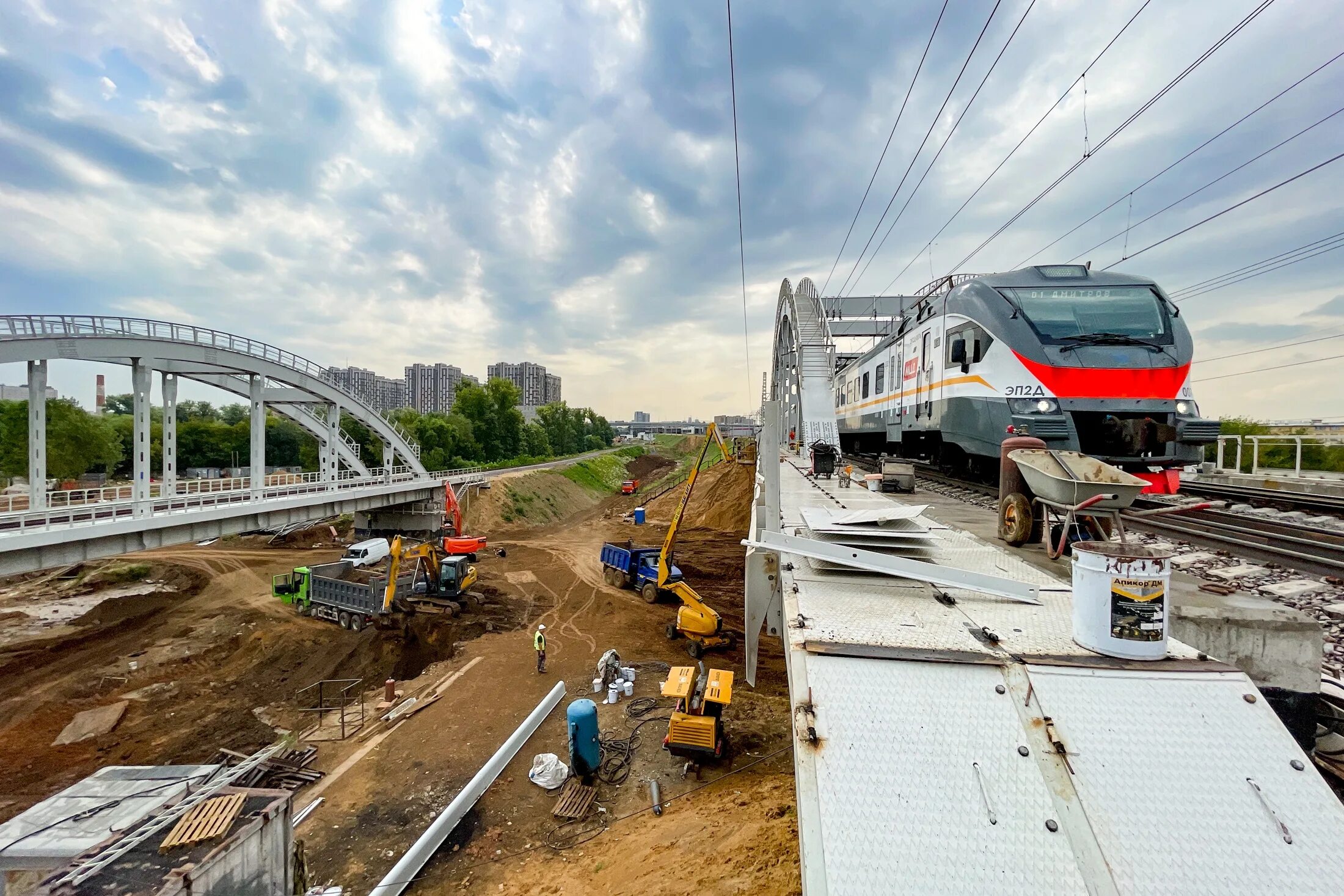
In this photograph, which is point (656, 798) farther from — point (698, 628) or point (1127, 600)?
point (1127, 600)

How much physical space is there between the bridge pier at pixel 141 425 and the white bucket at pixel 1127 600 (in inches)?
933

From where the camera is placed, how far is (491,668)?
1377 cm

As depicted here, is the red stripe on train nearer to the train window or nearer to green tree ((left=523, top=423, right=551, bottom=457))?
the train window

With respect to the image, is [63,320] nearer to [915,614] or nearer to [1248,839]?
[915,614]

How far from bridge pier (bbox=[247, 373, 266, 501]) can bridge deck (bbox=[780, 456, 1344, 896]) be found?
25071 millimetres

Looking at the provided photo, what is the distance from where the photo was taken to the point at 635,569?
1952 cm

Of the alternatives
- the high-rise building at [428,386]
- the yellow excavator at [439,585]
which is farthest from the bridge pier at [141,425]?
the high-rise building at [428,386]

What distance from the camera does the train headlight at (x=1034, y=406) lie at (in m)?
7.56

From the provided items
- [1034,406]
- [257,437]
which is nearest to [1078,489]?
[1034,406]

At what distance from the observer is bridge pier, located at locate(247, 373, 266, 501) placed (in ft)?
70.6

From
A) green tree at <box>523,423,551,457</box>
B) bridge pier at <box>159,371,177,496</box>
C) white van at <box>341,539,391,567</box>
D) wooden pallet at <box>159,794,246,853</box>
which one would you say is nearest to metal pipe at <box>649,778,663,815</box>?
wooden pallet at <box>159,794,246,853</box>

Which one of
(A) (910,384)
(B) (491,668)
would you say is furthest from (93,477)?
(A) (910,384)

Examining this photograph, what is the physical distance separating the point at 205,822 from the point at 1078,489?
8.81 meters

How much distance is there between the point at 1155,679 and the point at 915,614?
1351 millimetres
